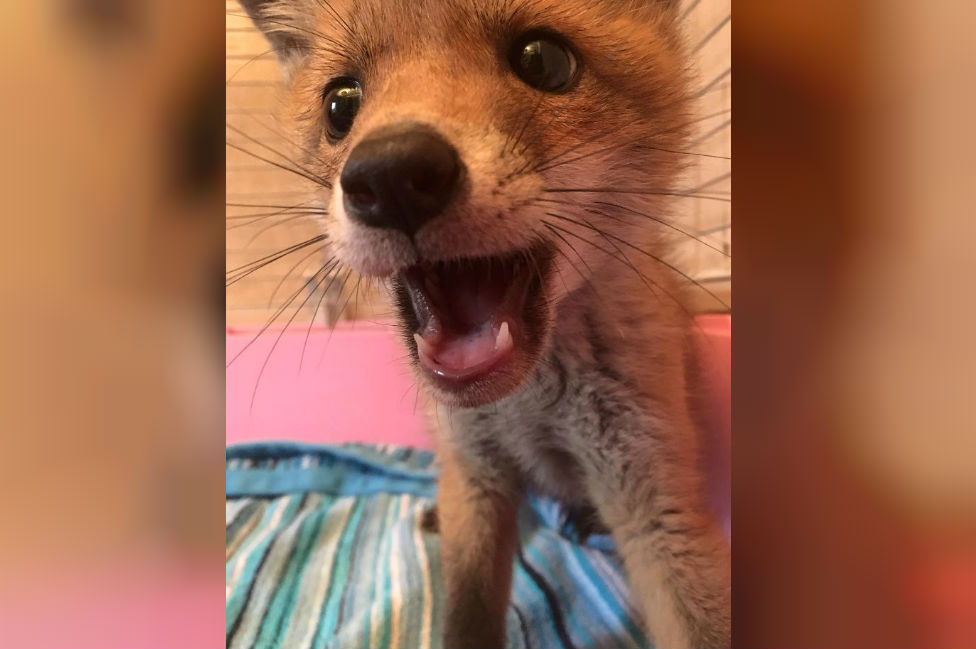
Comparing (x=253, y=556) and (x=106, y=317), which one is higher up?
(x=106, y=317)

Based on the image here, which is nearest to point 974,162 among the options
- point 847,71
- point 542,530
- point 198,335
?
point 847,71

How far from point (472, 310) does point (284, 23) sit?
77 centimetres

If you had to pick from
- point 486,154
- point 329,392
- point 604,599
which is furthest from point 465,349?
point 329,392

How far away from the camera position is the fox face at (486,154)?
799mm

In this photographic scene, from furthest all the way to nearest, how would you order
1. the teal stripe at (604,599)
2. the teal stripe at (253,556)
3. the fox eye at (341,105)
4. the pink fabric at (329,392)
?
the pink fabric at (329,392) → the teal stripe at (253,556) → the teal stripe at (604,599) → the fox eye at (341,105)

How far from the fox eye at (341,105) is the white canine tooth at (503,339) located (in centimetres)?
43

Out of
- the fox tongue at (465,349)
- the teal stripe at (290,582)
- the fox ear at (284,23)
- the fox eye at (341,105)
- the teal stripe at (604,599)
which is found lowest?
the teal stripe at (290,582)

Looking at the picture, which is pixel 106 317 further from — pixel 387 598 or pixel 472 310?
pixel 387 598

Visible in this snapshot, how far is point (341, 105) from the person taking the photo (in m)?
1.08

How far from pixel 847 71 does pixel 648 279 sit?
731 millimetres

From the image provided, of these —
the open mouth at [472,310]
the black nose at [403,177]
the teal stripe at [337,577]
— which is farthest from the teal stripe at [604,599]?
the black nose at [403,177]

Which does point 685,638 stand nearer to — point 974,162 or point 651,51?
point 974,162

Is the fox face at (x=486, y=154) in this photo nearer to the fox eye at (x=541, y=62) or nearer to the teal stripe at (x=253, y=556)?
the fox eye at (x=541, y=62)

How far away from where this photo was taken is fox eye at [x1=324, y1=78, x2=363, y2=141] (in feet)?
3.51
